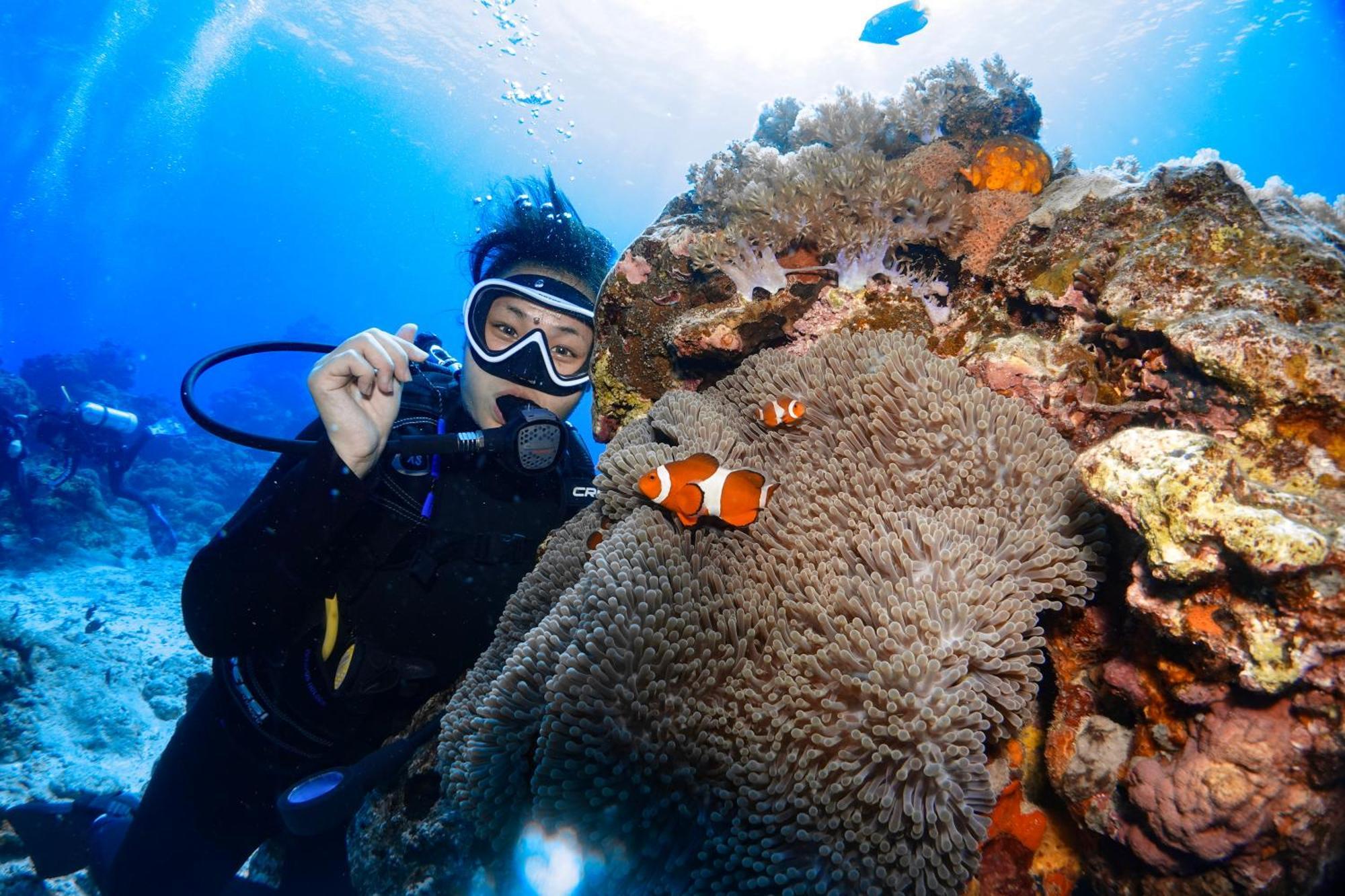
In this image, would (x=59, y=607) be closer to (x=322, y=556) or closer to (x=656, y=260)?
(x=322, y=556)

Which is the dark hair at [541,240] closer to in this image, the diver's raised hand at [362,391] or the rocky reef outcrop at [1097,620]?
the diver's raised hand at [362,391]

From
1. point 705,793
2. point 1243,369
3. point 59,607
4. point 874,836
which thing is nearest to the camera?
point 874,836

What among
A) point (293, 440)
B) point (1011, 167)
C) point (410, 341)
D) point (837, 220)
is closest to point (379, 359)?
point (410, 341)

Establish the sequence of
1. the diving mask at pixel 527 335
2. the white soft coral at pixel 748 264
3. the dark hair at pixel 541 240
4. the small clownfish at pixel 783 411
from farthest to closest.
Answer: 1. the dark hair at pixel 541 240
2. the diving mask at pixel 527 335
3. the white soft coral at pixel 748 264
4. the small clownfish at pixel 783 411

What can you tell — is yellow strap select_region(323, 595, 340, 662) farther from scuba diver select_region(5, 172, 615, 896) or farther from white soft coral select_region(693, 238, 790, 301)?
white soft coral select_region(693, 238, 790, 301)

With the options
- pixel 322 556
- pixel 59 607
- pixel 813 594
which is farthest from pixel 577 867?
pixel 59 607

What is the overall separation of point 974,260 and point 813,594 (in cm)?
207

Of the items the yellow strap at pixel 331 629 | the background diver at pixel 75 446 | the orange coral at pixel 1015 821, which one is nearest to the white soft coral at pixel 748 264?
the orange coral at pixel 1015 821

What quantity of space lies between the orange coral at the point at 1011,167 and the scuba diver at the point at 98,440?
1733 cm

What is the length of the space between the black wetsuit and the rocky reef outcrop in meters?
0.80

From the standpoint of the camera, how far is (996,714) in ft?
4.51

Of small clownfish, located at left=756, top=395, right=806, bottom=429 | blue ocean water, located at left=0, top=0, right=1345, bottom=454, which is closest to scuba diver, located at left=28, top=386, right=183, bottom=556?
blue ocean water, located at left=0, top=0, right=1345, bottom=454

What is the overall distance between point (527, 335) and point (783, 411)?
220cm

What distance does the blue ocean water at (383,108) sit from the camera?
117 ft
